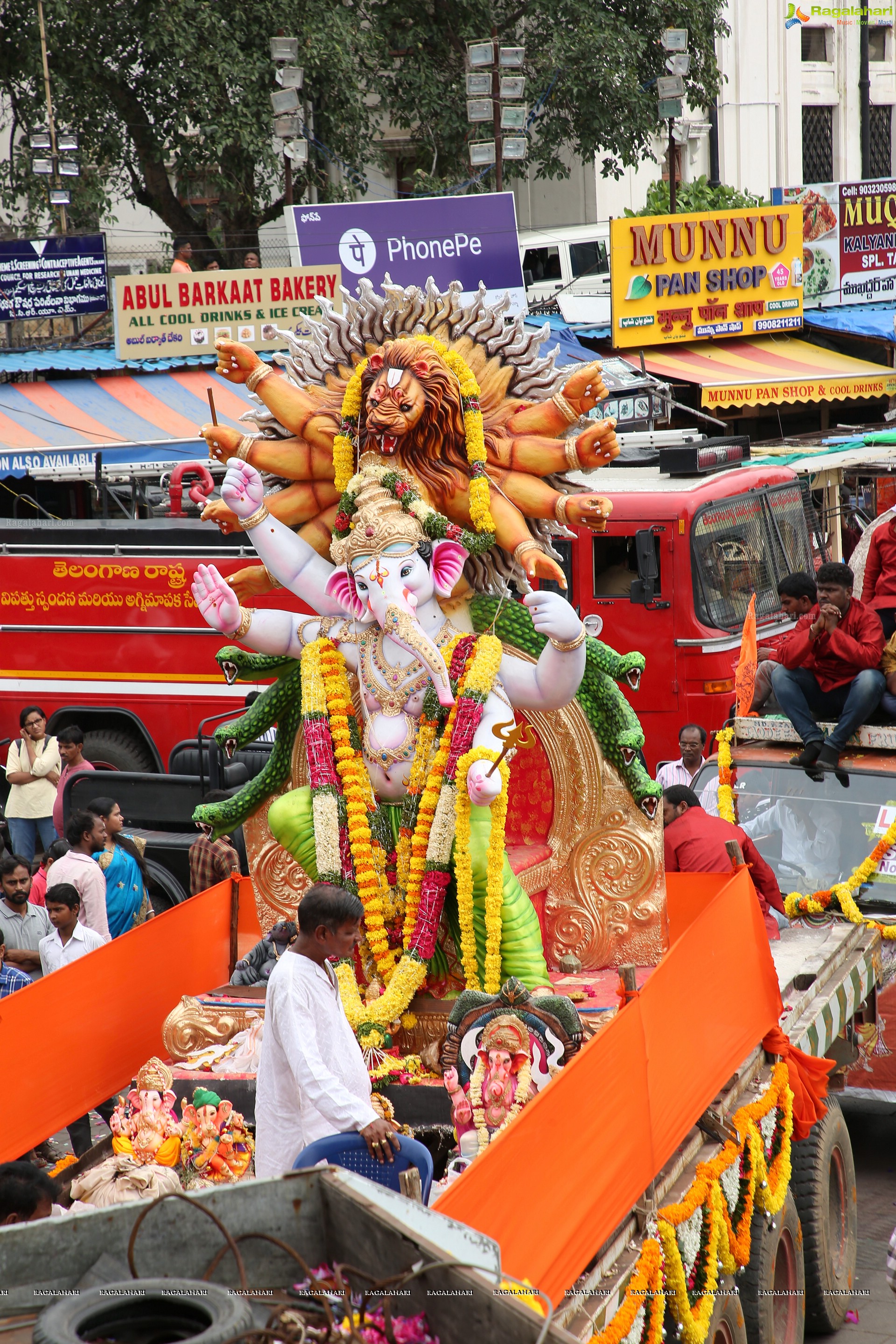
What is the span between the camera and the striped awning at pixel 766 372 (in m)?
20.2

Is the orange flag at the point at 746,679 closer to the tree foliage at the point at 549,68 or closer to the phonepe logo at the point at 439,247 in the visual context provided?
the phonepe logo at the point at 439,247

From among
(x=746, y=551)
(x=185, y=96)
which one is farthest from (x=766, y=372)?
(x=746, y=551)

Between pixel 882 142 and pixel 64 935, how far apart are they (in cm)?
3178

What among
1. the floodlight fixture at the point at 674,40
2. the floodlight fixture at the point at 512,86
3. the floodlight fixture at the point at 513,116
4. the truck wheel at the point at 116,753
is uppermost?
the floodlight fixture at the point at 674,40

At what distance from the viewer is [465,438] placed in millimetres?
5980

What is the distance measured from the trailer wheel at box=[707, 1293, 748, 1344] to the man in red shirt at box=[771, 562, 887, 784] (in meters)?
3.02

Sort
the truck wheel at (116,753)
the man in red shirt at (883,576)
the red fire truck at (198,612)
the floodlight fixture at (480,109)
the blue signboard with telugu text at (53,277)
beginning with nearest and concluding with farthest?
the man in red shirt at (883,576) → the red fire truck at (198,612) → the truck wheel at (116,753) → the floodlight fixture at (480,109) → the blue signboard with telugu text at (53,277)

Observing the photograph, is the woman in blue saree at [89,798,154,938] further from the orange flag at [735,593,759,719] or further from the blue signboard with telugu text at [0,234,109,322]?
the blue signboard with telugu text at [0,234,109,322]

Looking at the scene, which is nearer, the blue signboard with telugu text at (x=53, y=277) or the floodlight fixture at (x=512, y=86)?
the floodlight fixture at (x=512, y=86)

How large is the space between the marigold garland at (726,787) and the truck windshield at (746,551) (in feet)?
11.6

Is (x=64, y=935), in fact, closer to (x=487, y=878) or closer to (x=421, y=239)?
(x=487, y=878)

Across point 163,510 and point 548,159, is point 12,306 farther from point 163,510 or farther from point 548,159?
point 548,159

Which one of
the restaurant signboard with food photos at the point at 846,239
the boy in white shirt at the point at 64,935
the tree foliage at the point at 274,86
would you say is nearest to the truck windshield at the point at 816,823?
the boy in white shirt at the point at 64,935

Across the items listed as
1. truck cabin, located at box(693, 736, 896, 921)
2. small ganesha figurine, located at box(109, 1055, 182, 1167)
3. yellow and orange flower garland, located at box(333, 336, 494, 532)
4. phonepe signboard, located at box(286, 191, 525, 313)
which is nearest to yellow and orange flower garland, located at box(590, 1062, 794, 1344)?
small ganesha figurine, located at box(109, 1055, 182, 1167)
